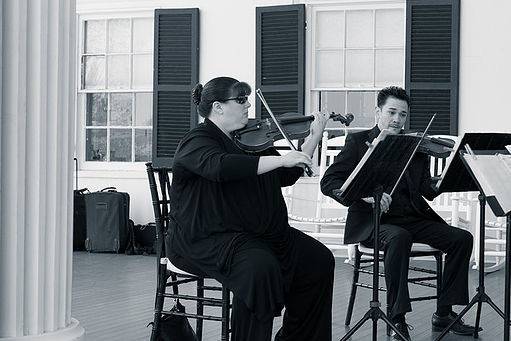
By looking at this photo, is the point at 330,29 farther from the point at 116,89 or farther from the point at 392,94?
the point at 392,94

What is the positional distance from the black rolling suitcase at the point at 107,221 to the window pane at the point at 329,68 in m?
2.20

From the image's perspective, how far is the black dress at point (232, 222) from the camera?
337 centimetres

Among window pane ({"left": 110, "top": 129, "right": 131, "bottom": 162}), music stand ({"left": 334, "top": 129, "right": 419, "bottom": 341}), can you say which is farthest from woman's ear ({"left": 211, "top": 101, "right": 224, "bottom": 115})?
window pane ({"left": 110, "top": 129, "right": 131, "bottom": 162})

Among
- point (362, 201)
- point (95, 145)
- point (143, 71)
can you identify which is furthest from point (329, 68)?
point (362, 201)

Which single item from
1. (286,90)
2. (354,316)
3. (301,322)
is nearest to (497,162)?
(301,322)

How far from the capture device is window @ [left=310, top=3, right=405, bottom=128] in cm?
809

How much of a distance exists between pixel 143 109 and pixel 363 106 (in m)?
2.36

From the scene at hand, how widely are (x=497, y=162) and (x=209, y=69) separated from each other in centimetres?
526

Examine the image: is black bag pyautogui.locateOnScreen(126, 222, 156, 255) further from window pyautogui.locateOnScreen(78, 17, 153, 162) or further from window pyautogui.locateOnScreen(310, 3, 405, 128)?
window pyautogui.locateOnScreen(310, 3, 405, 128)

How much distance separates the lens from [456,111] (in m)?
7.79

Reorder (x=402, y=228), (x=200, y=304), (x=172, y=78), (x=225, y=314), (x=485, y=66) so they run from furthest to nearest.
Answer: (x=172, y=78) → (x=485, y=66) → (x=402, y=228) → (x=200, y=304) → (x=225, y=314)

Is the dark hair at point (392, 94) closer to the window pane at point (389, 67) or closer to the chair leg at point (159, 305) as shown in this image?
the chair leg at point (159, 305)

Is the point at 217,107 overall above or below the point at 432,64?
below

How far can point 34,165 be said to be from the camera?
2.46 metres
